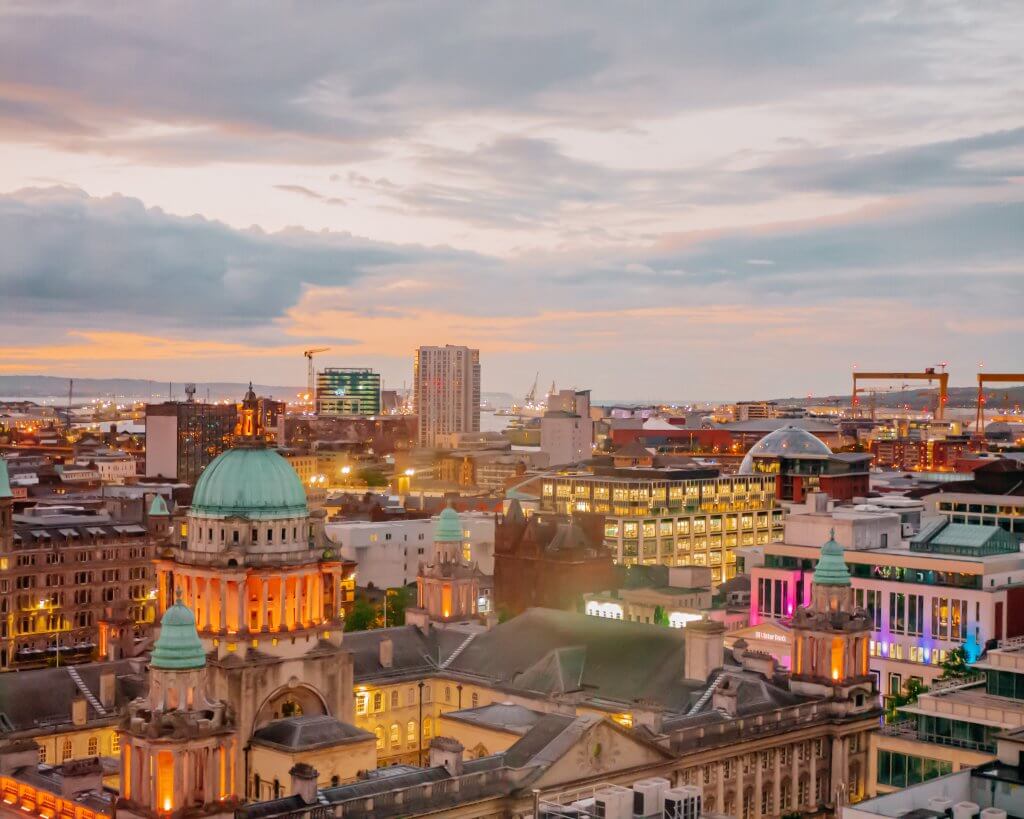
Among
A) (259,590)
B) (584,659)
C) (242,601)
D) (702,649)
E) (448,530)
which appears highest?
(448,530)

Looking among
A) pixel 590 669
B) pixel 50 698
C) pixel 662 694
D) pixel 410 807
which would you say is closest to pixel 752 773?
pixel 662 694

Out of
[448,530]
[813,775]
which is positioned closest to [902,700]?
[813,775]

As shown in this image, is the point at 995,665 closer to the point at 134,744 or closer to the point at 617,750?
the point at 617,750

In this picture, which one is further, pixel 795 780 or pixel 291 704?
pixel 795 780

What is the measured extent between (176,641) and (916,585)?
85.7m

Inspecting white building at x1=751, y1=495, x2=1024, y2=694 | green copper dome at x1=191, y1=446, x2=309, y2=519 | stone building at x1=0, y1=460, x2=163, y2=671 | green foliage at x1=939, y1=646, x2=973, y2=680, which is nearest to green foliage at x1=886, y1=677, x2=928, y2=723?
green foliage at x1=939, y1=646, x2=973, y2=680

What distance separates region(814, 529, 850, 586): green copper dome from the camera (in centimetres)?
10144

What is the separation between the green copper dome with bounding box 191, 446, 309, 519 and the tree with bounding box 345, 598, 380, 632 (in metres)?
51.6

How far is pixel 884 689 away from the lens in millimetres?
133750

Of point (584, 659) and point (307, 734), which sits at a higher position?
point (584, 659)

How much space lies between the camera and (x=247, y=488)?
315 ft

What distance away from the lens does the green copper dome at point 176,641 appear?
231ft

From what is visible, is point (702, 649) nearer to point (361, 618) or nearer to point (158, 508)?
point (361, 618)

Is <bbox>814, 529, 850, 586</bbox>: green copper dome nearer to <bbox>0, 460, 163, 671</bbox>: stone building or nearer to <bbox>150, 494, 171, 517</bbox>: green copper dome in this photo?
<bbox>0, 460, 163, 671</bbox>: stone building
